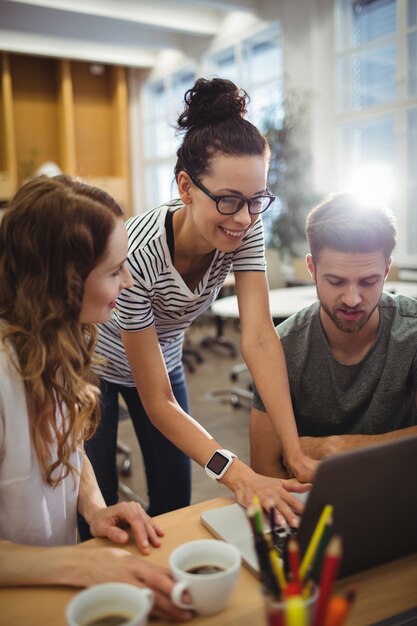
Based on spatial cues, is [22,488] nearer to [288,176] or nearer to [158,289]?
[158,289]

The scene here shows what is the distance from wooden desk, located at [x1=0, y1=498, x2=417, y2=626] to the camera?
706 millimetres

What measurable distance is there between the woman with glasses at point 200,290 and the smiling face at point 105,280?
0.88 ft

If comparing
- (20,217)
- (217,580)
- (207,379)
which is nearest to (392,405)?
(217,580)

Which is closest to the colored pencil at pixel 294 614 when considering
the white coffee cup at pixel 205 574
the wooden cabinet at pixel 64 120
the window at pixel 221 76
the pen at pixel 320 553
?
the pen at pixel 320 553

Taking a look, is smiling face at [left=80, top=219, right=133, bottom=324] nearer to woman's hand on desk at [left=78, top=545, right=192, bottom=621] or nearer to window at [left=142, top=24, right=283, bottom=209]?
woman's hand on desk at [left=78, top=545, right=192, bottom=621]

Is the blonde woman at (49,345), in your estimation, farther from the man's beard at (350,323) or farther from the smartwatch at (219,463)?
the man's beard at (350,323)

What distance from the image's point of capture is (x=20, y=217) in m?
0.89

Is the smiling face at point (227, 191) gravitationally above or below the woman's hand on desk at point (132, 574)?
above

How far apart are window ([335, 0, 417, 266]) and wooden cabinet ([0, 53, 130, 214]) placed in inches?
152

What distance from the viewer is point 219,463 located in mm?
1118

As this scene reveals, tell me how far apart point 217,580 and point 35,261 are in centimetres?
53

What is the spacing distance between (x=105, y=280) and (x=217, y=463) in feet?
1.38

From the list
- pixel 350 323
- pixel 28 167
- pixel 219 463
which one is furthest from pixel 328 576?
pixel 28 167

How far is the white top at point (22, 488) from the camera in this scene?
2.93 feet
